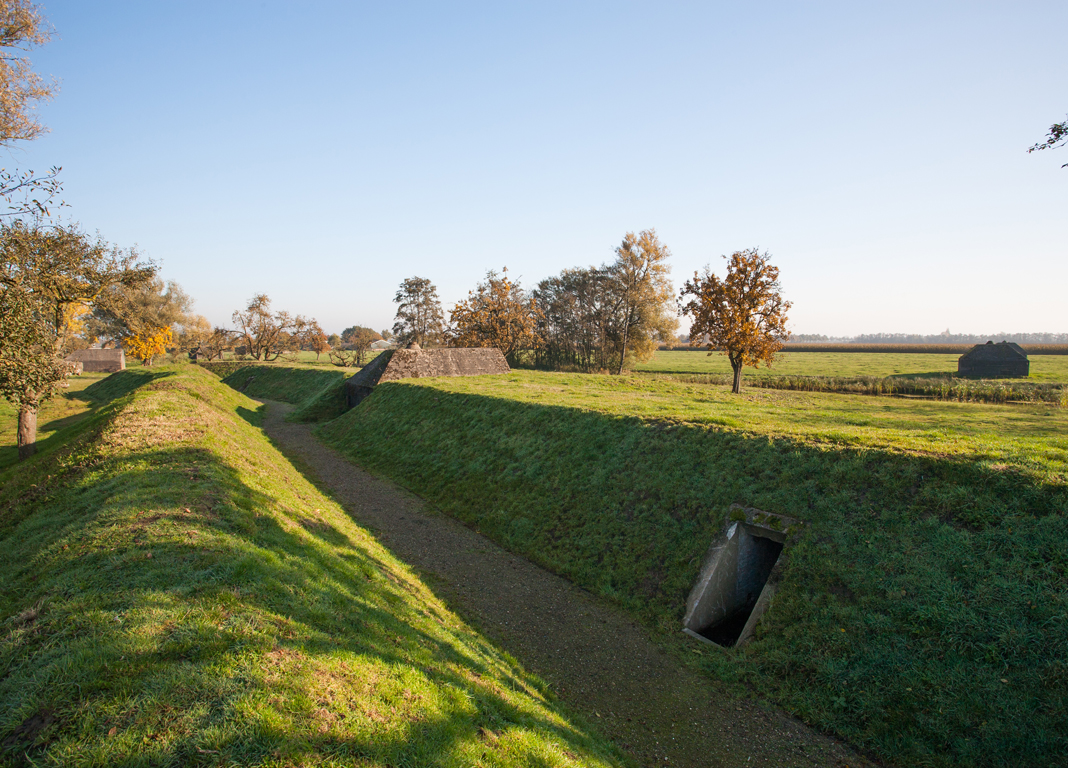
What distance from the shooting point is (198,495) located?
9750mm

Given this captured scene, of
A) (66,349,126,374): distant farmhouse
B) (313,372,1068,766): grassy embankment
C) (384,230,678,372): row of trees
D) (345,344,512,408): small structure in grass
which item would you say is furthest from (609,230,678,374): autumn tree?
(66,349,126,374): distant farmhouse

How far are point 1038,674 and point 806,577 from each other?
3.16m

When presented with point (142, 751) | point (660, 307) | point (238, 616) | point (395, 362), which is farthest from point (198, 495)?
point (660, 307)

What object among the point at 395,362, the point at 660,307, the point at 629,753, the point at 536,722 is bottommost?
the point at 629,753

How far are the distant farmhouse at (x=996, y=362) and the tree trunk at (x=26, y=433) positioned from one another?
7215 centimetres

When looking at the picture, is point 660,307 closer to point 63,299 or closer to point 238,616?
point 63,299

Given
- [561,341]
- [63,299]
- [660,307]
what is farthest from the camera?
[561,341]

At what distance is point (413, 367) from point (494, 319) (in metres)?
26.0

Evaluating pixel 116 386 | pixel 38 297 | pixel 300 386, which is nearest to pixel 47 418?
pixel 116 386

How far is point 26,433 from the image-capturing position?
18.9 metres

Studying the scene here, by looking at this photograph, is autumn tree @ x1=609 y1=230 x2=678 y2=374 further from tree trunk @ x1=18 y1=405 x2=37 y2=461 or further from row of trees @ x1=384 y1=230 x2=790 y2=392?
tree trunk @ x1=18 y1=405 x2=37 y2=461

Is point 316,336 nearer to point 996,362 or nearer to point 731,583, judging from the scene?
point 731,583

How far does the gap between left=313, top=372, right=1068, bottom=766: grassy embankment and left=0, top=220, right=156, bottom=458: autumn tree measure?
580 inches

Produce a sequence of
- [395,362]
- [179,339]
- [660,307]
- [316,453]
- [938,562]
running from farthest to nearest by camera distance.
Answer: [179,339], [660,307], [395,362], [316,453], [938,562]
